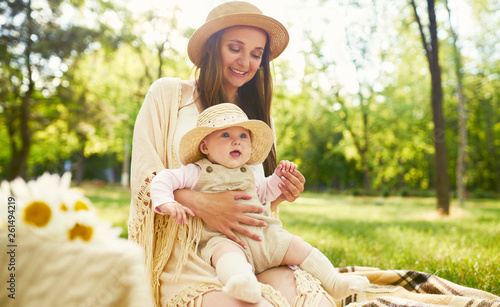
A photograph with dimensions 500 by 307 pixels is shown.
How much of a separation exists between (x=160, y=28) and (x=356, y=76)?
13111mm

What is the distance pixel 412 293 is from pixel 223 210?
5.34ft

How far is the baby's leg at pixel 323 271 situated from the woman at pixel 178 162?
74 millimetres

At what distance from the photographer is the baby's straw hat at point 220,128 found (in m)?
2.16

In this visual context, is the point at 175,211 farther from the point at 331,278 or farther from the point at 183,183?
the point at 331,278

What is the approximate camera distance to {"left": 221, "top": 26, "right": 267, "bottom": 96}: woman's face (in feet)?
8.66

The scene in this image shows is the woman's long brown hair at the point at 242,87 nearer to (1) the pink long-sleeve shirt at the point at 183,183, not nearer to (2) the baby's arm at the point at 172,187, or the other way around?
(1) the pink long-sleeve shirt at the point at 183,183

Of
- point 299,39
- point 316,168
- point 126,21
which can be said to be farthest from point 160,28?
point 316,168

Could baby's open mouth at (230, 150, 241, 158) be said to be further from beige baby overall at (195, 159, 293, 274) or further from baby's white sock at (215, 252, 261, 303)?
baby's white sock at (215, 252, 261, 303)

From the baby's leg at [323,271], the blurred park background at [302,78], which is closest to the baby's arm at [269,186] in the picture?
the baby's leg at [323,271]

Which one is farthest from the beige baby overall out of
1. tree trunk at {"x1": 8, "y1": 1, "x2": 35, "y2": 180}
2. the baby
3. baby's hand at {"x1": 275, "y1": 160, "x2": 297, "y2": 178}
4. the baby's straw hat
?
tree trunk at {"x1": 8, "y1": 1, "x2": 35, "y2": 180}

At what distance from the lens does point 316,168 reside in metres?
43.8

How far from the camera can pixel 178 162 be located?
2.47 m

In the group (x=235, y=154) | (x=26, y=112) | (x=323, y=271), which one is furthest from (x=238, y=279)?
(x=26, y=112)

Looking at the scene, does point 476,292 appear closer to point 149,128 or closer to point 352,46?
point 149,128
